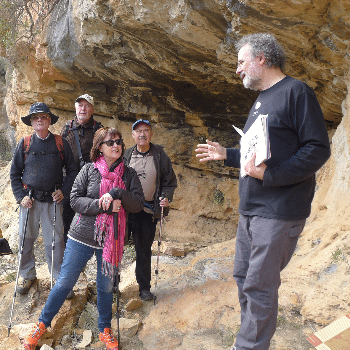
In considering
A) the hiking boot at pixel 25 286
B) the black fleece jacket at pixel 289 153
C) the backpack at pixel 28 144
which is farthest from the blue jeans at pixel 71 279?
the black fleece jacket at pixel 289 153

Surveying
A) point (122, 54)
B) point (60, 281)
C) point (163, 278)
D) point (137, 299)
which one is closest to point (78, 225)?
point (60, 281)

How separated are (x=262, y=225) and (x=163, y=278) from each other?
3.05m

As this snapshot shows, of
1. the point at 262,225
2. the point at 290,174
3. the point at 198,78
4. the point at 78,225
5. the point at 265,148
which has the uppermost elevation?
the point at 198,78

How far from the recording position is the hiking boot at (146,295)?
422cm

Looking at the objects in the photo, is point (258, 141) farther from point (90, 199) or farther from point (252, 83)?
point (90, 199)

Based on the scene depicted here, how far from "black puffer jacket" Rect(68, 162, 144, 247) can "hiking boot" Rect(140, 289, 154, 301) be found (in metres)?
1.46

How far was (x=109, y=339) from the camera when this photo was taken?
3.28 meters

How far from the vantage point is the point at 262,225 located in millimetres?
2197

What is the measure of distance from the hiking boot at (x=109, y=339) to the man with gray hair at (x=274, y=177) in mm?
1450

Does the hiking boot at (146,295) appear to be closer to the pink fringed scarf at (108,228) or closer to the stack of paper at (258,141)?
the pink fringed scarf at (108,228)

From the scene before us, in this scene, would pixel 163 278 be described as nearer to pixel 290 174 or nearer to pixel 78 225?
pixel 78 225

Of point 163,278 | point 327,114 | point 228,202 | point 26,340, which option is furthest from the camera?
point 228,202

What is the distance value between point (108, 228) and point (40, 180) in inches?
52.0

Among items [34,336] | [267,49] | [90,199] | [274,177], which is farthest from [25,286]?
[267,49]
